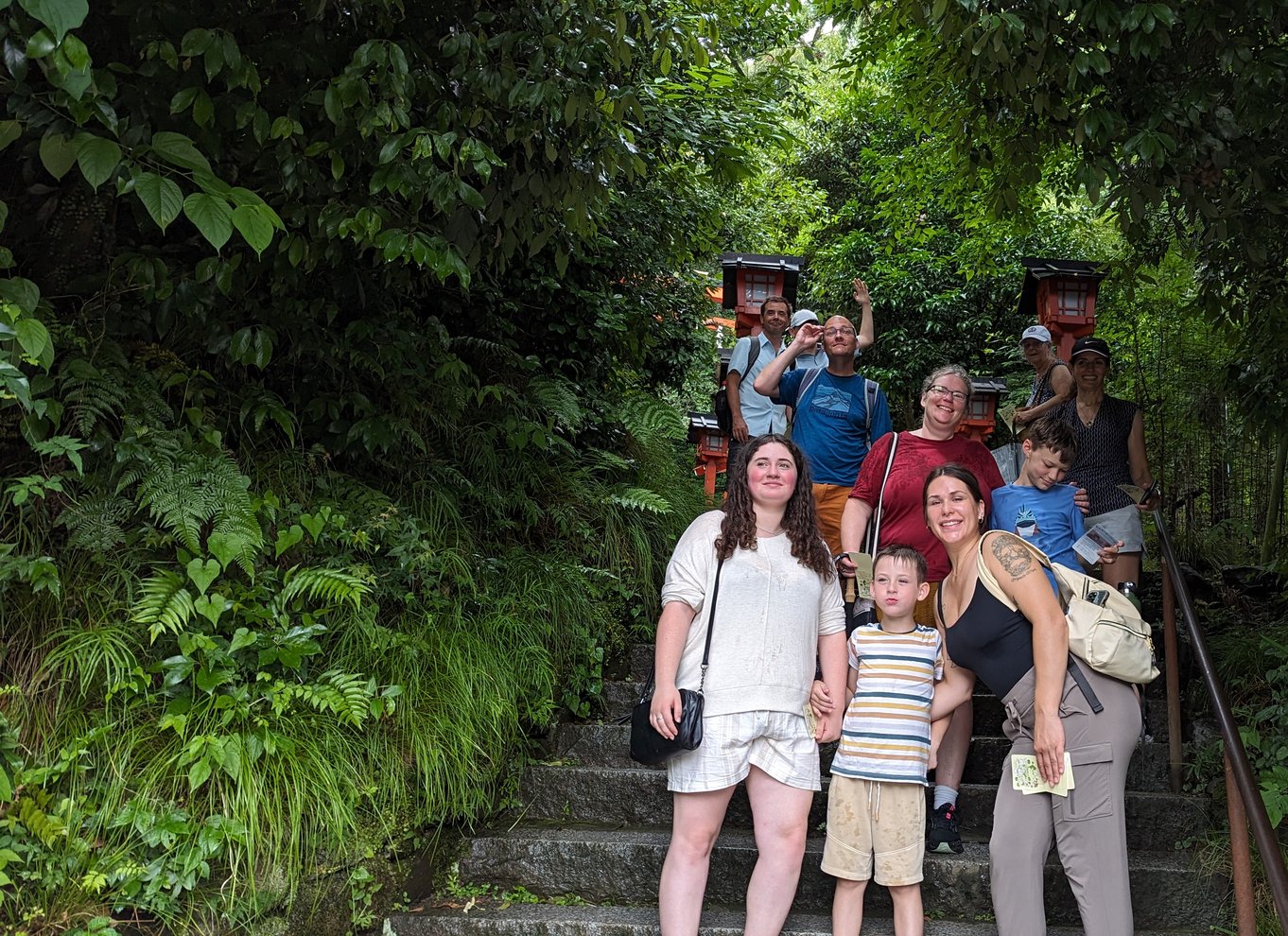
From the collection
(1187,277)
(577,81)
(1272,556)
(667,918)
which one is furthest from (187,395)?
(1187,277)

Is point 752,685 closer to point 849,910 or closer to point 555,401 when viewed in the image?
point 849,910

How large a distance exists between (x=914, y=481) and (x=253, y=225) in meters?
2.66

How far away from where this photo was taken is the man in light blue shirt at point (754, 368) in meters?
5.28

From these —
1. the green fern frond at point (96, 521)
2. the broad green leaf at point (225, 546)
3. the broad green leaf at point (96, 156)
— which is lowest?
the broad green leaf at point (225, 546)

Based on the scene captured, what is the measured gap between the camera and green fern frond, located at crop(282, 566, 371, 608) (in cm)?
352

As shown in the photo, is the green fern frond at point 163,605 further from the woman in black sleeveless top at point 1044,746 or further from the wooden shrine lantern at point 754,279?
the wooden shrine lantern at point 754,279

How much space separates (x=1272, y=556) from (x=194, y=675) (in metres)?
7.29

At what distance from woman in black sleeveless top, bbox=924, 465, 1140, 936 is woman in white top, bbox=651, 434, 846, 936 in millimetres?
523

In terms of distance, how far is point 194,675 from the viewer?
10.7 feet

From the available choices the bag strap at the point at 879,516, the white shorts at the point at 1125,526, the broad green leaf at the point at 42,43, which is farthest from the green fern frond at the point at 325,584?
the white shorts at the point at 1125,526

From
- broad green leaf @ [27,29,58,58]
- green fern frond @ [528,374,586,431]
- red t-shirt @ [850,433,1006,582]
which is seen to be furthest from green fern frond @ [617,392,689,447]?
broad green leaf @ [27,29,58,58]

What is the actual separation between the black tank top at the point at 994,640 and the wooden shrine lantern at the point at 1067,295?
3.50 m

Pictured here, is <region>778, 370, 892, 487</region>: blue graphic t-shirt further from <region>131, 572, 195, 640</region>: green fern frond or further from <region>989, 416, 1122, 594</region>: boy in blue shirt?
<region>131, 572, 195, 640</region>: green fern frond

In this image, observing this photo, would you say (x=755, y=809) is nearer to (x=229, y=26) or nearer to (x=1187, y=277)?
(x=229, y=26)
